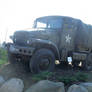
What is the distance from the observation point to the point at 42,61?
5.37 m

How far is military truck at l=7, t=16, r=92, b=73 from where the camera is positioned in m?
5.24

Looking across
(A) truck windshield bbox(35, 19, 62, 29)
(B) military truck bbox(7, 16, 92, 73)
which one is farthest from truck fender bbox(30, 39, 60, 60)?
(A) truck windshield bbox(35, 19, 62, 29)

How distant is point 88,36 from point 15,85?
4612 millimetres

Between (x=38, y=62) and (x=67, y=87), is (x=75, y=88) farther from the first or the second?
(x=38, y=62)

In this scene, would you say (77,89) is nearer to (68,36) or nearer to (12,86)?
(12,86)

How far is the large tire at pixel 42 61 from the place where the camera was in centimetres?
514

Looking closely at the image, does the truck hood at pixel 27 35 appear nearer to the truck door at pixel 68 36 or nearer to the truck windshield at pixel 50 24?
the truck windshield at pixel 50 24

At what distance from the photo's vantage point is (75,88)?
387 cm

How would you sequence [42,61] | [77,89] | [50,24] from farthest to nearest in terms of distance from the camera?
[50,24]
[42,61]
[77,89]

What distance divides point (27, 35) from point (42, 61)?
1.14m

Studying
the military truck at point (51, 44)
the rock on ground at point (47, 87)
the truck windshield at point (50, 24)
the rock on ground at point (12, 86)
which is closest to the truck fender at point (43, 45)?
the military truck at point (51, 44)

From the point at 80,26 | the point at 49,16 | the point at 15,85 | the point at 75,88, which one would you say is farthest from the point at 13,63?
the point at 80,26

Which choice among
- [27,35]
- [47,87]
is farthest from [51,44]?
Answer: [47,87]

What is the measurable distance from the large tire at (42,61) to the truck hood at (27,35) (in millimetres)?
625
